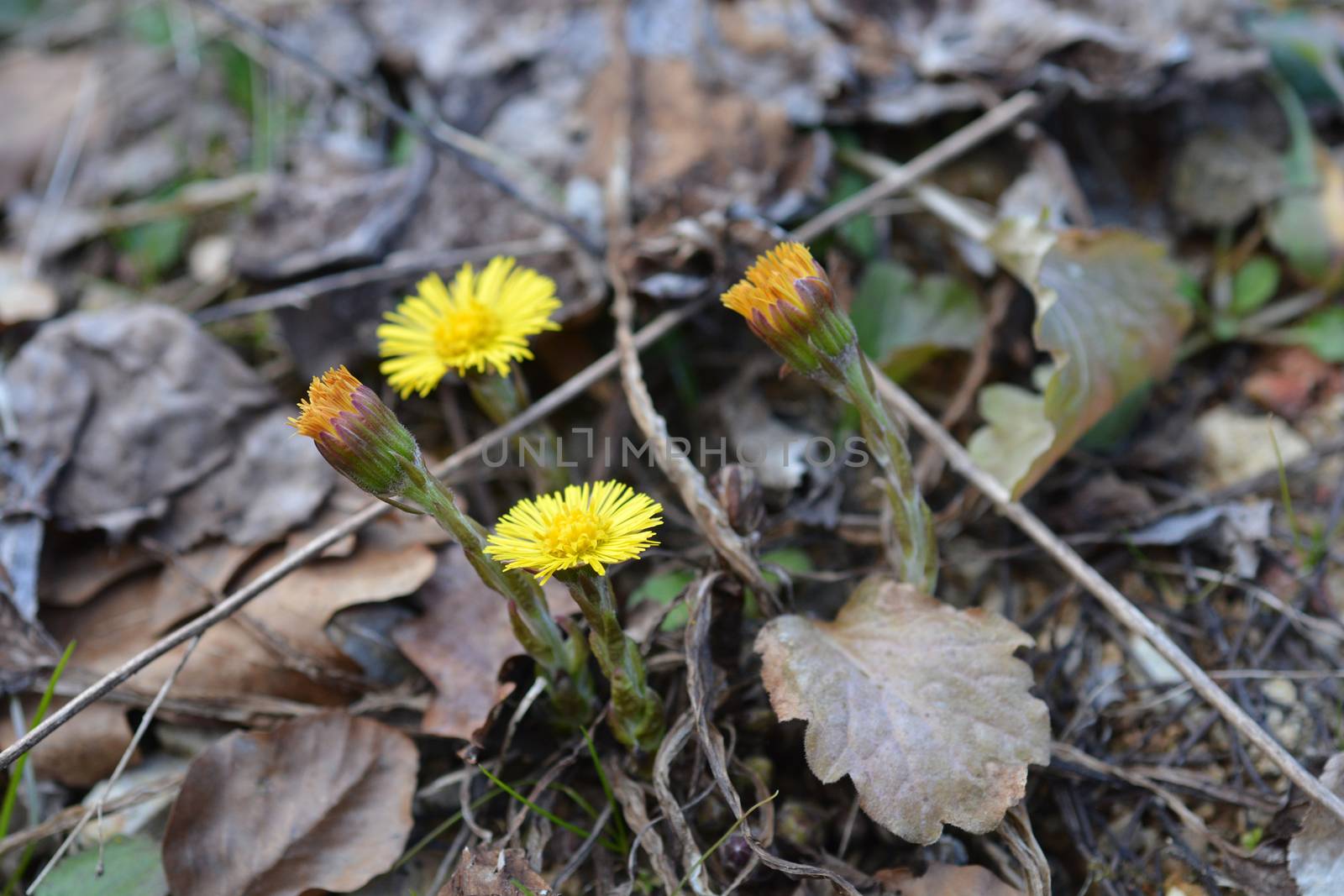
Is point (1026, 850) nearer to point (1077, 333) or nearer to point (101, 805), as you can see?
point (1077, 333)

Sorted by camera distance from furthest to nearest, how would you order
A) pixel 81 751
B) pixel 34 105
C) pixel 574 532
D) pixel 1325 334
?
1. pixel 34 105
2. pixel 1325 334
3. pixel 81 751
4. pixel 574 532

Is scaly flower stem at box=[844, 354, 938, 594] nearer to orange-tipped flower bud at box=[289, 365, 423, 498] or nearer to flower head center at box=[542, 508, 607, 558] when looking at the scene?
flower head center at box=[542, 508, 607, 558]

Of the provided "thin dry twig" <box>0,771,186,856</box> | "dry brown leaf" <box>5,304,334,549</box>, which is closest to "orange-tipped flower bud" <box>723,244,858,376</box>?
"dry brown leaf" <box>5,304,334,549</box>

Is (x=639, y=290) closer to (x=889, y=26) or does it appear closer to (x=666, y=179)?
(x=666, y=179)

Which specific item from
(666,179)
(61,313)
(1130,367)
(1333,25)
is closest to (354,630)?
(666,179)

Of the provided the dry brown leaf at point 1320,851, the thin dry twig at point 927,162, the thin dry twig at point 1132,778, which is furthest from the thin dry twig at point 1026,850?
the thin dry twig at point 927,162

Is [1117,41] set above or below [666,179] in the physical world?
above

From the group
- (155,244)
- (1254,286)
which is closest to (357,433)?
(155,244)
